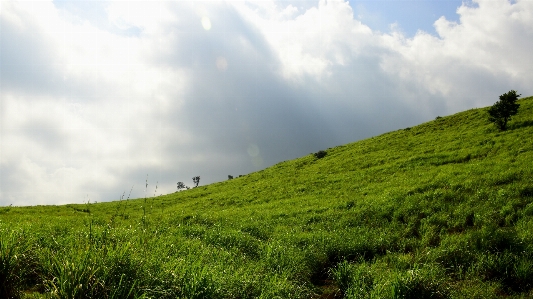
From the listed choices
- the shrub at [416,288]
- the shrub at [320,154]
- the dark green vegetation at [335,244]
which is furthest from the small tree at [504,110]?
the shrub at [416,288]

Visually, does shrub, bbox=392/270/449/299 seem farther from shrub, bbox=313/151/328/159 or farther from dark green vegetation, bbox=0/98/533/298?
shrub, bbox=313/151/328/159

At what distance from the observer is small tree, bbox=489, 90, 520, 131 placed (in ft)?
106

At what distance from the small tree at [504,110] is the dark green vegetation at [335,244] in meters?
3.16

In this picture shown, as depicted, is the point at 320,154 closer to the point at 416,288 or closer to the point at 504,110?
the point at 504,110

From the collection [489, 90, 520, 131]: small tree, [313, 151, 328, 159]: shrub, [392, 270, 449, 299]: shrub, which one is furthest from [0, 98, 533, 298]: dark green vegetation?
[313, 151, 328, 159]: shrub

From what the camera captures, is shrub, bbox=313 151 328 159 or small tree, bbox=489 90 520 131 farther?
shrub, bbox=313 151 328 159

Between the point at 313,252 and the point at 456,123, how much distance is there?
123 ft

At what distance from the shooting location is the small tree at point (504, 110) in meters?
32.2

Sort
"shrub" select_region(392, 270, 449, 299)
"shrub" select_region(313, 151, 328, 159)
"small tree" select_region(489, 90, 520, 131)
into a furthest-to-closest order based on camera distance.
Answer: "shrub" select_region(313, 151, 328, 159) → "small tree" select_region(489, 90, 520, 131) → "shrub" select_region(392, 270, 449, 299)

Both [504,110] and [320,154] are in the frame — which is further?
[320,154]

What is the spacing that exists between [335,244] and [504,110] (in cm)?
2993

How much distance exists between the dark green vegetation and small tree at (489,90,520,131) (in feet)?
10.4

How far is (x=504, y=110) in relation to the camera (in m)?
32.6

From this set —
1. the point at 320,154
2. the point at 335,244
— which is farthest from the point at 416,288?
the point at 320,154
